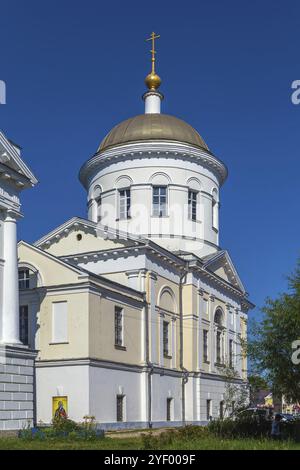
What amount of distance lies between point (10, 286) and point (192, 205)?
19125 millimetres

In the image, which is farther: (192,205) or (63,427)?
(192,205)

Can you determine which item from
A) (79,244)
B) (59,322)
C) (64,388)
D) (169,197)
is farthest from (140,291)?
(169,197)

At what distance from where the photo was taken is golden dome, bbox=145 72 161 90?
4522cm

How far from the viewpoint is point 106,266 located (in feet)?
117

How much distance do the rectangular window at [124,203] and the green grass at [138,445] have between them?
20.3m

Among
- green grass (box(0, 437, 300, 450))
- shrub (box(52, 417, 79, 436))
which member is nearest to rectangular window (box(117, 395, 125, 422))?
shrub (box(52, 417, 79, 436))

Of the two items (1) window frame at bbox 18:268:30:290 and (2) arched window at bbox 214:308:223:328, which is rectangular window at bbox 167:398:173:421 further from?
(1) window frame at bbox 18:268:30:290

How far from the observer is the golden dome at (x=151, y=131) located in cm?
4153

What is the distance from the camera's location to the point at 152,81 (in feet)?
148

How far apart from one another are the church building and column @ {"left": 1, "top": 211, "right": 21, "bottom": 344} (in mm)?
5757

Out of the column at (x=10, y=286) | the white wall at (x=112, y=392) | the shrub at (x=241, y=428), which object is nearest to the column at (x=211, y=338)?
the white wall at (x=112, y=392)

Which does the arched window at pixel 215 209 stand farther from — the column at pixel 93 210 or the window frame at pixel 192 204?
the column at pixel 93 210

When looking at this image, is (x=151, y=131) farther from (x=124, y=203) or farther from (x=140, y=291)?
(x=140, y=291)

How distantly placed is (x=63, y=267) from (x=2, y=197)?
24.0ft
